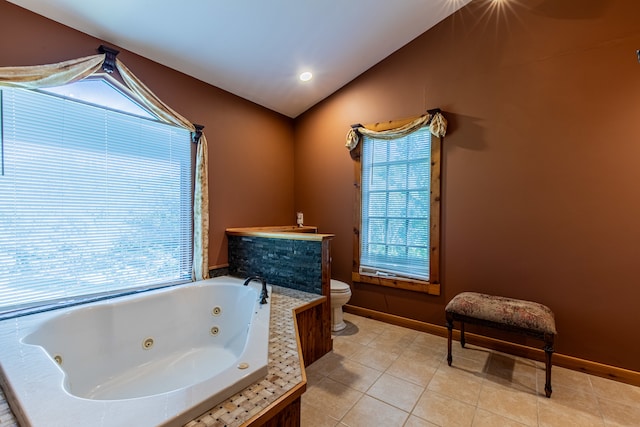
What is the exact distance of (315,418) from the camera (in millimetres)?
1646

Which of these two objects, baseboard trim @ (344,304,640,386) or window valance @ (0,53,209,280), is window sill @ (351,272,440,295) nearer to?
baseboard trim @ (344,304,640,386)

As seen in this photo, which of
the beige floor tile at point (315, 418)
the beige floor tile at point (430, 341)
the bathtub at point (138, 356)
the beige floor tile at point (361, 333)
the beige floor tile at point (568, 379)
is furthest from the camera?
the beige floor tile at point (361, 333)

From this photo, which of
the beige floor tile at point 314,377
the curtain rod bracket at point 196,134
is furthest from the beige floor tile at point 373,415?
the curtain rod bracket at point 196,134

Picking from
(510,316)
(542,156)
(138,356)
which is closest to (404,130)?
(542,156)

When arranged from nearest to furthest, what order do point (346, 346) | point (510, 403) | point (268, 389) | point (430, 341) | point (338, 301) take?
point (268, 389) < point (510, 403) < point (346, 346) < point (430, 341) < point (338, 301)

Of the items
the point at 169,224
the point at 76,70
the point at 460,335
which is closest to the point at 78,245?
the point at 169,224

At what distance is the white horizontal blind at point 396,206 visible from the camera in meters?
2.85

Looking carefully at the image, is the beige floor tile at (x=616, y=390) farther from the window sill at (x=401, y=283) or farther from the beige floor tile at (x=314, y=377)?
the beige floor tile at (x=314, y=377)

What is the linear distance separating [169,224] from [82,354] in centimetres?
112

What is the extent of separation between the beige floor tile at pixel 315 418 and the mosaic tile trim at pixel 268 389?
0.47 metres

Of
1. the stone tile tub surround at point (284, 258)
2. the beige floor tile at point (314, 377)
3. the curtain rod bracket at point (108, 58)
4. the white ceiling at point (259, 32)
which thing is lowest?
the beige floor tile at point (314, 377)

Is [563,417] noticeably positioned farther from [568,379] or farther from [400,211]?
[400,211]

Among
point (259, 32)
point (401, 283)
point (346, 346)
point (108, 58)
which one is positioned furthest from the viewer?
point (401, 283)

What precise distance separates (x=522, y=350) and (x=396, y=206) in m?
1.61
